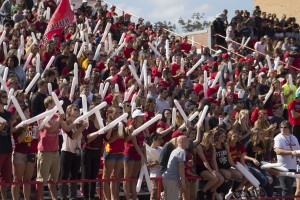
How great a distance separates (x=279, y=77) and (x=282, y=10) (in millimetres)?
20355

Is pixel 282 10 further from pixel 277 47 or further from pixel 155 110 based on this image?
pixel 155 110

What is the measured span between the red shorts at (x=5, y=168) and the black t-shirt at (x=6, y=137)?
3.3 inches

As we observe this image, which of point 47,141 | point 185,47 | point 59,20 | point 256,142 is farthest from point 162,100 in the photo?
point 185,47

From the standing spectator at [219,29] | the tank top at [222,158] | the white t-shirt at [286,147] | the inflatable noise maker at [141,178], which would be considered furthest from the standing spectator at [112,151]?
the standing spectator at [219,29]

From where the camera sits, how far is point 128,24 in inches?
1216

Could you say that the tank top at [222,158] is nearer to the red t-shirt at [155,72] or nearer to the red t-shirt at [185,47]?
the red t-shirt at [155,72]

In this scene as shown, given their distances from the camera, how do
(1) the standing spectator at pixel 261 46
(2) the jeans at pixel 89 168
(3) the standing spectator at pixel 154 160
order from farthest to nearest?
(1) the standing spectator at pixel 261 46 → (3) the standing spectator at pixel 154 160 → (2) the jeans at pixel 89 168

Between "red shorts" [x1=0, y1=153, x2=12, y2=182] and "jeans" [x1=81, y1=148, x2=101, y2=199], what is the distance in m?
1.58

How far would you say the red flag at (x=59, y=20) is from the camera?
24320mm

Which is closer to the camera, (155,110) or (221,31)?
(155,110)

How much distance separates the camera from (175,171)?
15.7 meters

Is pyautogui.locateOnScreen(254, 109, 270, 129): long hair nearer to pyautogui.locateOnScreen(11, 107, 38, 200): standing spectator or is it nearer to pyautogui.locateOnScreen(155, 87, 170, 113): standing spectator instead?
pyautogui.locateOnScreen(155, 87, 170, 113): standing spectator

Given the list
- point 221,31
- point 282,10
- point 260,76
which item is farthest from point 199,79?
point 282,10

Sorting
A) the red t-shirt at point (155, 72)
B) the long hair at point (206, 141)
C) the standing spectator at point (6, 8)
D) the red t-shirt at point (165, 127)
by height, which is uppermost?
the standing spectator at point (6, 8)
